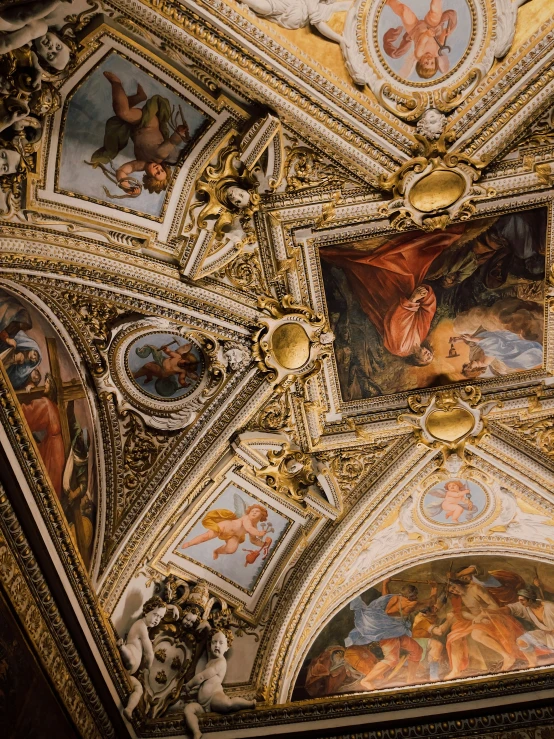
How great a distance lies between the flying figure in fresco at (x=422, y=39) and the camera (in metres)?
7.94

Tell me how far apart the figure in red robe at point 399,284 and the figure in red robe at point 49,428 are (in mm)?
3891

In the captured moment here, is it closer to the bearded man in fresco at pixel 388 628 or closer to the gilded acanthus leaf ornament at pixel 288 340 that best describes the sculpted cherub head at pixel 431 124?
the gilded acanthus leaf ornament at pixel 288 340

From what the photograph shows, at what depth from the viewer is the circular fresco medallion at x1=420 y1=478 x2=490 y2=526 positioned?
445 inches

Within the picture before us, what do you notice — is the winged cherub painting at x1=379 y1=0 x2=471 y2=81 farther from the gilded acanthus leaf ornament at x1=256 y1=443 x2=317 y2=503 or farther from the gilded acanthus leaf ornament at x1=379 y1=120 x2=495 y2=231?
the gilded acanthus leaf ornament at x1=256 y1=443 x2=317 y2=503

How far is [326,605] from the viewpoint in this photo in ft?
37.3

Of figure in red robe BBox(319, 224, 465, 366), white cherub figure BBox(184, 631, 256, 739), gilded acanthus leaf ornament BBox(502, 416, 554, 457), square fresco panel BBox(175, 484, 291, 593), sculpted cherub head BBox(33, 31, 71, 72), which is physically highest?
figure in red robe BBox(319, 224, 465, 366)

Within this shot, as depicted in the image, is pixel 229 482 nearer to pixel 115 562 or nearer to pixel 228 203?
pixel 115 562

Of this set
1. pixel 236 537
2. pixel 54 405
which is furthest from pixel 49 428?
pixel 236 537

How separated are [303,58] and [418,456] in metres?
5.88

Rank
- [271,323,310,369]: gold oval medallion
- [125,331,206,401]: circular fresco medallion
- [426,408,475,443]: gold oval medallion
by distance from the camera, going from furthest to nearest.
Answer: [426,408,475,443]: gold oval medallion < [271,323,310,369]: gold oval medallion < [125,331,206,401]: circular fresco medallion

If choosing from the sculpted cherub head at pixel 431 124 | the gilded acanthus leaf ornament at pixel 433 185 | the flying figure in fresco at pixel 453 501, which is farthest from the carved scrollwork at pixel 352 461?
the sculpted cherub head at pixel 431 124

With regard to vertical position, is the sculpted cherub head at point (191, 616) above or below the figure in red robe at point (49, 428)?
below

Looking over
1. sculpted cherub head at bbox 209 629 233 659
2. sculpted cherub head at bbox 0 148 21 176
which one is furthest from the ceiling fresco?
sculpted cherub head at bbox 209 629 233 659

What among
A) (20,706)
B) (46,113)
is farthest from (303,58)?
(20,706)
